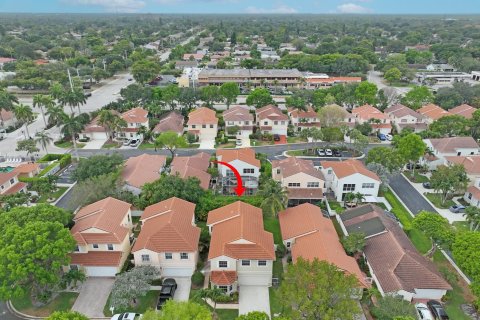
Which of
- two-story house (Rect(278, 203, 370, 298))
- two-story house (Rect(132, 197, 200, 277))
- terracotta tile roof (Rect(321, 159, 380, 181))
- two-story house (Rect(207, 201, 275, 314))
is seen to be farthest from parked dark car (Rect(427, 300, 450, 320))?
two-story house (Rect(132, 197, 200, 277))

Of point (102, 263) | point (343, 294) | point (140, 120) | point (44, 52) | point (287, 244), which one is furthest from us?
point (44, 52)

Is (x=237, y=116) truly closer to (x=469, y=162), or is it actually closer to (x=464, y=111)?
(x=469, y=162)

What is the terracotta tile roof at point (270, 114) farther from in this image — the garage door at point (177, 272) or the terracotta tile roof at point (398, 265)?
the garage door at point (177, 272)

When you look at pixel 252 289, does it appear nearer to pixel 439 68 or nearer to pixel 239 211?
pixel 239 211

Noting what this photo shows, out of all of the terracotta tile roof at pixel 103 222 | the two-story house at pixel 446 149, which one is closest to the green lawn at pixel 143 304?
the terracotta tile roof at pixel 103 222

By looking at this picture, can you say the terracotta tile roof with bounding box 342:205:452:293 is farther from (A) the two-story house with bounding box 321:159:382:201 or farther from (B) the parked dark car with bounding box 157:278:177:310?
(B) the parked dark car with bounding box 157:278:177:310

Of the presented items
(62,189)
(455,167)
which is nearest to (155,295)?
(62,189)
